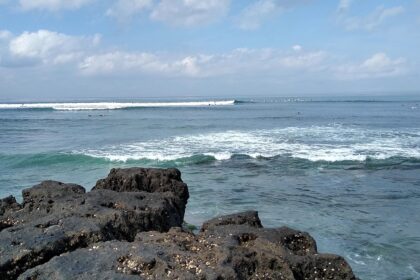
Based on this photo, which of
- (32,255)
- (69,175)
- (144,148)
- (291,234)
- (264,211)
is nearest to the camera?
(32,255)

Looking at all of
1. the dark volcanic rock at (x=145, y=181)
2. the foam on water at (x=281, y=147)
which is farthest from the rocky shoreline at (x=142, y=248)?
the foam on water at (x=281, y=147)

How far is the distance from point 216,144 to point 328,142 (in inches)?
257

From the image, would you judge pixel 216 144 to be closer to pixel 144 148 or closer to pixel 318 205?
pixel 144 148

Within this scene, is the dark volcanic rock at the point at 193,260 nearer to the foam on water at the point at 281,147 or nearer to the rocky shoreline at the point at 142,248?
the rocky shoreline at the point at 142,248

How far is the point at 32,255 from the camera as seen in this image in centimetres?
486

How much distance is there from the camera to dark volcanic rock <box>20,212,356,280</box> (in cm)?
412

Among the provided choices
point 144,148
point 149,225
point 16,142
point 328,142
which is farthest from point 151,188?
point 16,142

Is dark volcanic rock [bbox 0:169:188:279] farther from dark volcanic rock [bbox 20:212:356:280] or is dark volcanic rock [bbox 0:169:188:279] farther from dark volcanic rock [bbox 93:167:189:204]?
dark volcanic rock [bbox 93:167:189:204]

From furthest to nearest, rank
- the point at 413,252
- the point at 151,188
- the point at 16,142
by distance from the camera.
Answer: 1. the point at 16,142
2. the point at 151,188
3. the point at 413,252

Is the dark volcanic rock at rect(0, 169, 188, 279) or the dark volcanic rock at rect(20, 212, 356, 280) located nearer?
the dark volcanic rock at rect(20, 212, 356, 280)

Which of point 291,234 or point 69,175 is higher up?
point 291,234

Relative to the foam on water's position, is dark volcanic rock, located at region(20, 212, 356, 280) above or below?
above

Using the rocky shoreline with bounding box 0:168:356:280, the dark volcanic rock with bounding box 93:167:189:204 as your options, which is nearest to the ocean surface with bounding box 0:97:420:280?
the dark volcanic rock with bounding box 93:167:189:204

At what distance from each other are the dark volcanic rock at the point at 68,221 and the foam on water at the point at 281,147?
1296 cm
